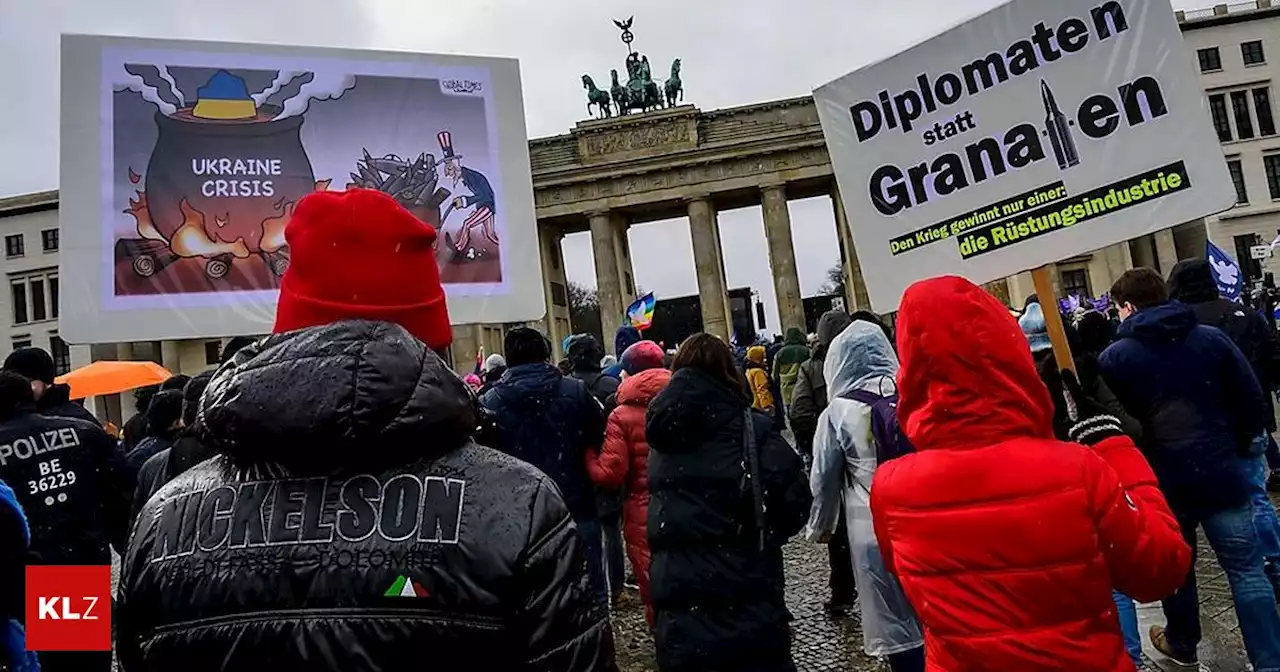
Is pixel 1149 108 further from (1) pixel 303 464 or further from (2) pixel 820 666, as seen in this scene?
(1) pixel 303 464

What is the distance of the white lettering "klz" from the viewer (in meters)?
2.47

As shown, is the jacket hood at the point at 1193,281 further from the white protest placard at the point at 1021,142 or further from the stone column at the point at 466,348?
the stone column at the point at 466,348

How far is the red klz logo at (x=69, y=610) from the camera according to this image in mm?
2438

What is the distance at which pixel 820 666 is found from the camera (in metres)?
4.71

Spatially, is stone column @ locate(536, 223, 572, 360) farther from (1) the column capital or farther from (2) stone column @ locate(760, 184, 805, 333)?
(2) stone column @ locate(760, 184, 805, 333)

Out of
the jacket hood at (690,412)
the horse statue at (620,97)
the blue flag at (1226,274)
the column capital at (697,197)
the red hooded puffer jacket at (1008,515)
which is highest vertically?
the horse statue at (620,97)

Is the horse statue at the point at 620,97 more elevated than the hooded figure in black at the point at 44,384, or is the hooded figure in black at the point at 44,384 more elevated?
the horse statue at the point at 620,97

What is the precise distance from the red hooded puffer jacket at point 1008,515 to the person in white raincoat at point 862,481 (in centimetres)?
132

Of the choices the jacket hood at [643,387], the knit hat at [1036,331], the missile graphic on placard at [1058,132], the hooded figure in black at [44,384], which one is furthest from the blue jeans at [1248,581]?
the hooded figure in black at [44,384]

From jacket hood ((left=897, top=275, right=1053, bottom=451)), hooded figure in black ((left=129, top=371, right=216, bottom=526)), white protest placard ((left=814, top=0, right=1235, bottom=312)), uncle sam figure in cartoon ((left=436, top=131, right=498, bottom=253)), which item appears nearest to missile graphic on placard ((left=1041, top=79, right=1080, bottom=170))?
white protest placard ((left=814, top=0, right=1235, bottom=312))

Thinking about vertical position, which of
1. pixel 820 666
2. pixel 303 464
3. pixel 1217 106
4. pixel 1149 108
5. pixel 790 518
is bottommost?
pixel 820 666

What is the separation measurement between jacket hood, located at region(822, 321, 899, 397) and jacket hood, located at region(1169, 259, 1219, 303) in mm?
2573

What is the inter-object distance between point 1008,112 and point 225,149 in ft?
13.3

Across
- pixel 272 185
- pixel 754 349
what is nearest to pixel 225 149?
pixel 272 185
